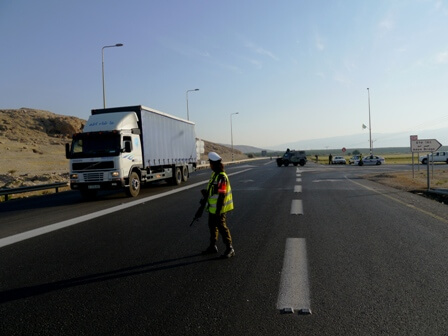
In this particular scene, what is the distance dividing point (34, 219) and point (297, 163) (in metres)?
41.4

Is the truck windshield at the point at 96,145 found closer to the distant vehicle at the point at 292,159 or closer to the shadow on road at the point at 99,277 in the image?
the shadow on road at the point at 99,277

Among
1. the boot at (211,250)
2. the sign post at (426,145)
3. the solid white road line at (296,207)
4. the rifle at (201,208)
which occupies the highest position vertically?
the sign post at (426,145)

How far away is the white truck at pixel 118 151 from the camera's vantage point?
14.9 metres

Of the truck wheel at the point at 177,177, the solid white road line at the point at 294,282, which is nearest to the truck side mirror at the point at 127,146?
the truck wheel at the point at 177,177

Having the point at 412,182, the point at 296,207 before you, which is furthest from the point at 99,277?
the point at 412,182

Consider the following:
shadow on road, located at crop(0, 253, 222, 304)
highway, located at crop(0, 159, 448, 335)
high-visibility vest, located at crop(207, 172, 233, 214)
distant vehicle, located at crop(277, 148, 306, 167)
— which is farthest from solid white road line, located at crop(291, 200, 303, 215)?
distant vehicle, located at crop(277, 148, 306, 167)

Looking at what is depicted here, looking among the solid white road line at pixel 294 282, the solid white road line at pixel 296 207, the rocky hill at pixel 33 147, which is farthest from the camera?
the rocky hill at pixel 33 147

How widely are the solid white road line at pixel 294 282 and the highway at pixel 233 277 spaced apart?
0.07 ft

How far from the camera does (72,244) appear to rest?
7.49m

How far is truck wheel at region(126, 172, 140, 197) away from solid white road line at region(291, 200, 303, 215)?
6548mm

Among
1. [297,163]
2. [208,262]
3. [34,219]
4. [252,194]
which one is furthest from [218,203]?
[297,163]

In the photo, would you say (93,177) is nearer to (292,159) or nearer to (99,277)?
(99,277)

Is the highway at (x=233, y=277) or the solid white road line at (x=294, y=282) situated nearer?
the highway at (x=233, y=277)

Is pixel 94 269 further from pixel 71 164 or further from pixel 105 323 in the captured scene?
pixel 71 164
